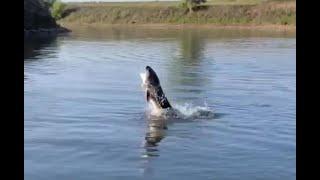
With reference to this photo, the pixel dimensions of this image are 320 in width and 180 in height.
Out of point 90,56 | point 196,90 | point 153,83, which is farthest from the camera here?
→ point 90,56

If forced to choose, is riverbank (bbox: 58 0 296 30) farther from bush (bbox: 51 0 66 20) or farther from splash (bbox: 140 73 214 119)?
splash (bbox: 140 73 214 119)

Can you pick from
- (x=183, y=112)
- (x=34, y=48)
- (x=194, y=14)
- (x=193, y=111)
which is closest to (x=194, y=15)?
(x=194, y=14)

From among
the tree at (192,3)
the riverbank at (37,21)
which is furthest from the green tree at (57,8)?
the riverbank at (37,21)

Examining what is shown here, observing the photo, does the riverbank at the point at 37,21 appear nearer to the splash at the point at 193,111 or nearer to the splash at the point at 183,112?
the splash at the point at 193,111

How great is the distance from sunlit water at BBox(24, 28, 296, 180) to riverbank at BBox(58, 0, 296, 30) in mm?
78715

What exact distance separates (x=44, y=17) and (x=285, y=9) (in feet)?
154

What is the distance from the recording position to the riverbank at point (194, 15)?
110 metres

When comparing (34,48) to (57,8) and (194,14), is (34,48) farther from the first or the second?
(57,8)

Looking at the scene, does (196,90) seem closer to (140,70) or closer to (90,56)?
(140,70)

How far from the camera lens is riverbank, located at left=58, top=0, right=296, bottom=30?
110500 mm
